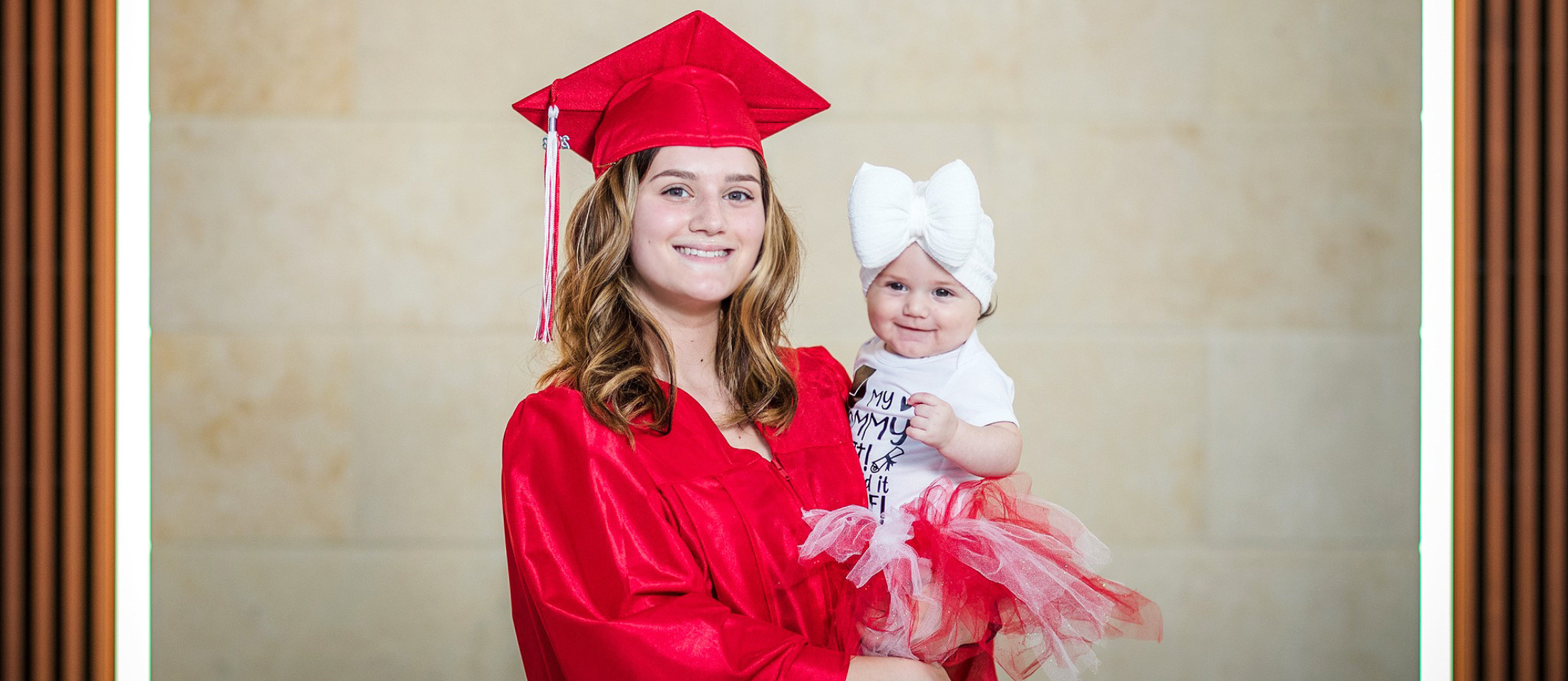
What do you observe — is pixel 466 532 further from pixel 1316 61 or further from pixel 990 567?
pixel 1316 61

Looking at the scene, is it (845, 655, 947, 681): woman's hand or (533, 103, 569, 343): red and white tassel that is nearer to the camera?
(845, 655, 947, 681): woman's hand

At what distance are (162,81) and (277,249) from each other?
0.54m

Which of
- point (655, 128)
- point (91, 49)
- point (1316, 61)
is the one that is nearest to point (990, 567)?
point (655, 128)

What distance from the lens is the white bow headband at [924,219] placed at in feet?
5.33

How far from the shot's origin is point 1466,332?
8.49 ft

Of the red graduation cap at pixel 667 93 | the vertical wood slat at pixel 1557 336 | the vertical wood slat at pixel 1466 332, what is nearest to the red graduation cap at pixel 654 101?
the red graduation cap at pixel 667 93

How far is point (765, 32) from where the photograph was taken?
270 cm

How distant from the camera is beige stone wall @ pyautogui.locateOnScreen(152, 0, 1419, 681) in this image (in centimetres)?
268

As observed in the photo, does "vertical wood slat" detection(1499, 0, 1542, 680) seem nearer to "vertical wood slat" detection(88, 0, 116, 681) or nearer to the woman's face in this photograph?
the woman's face
